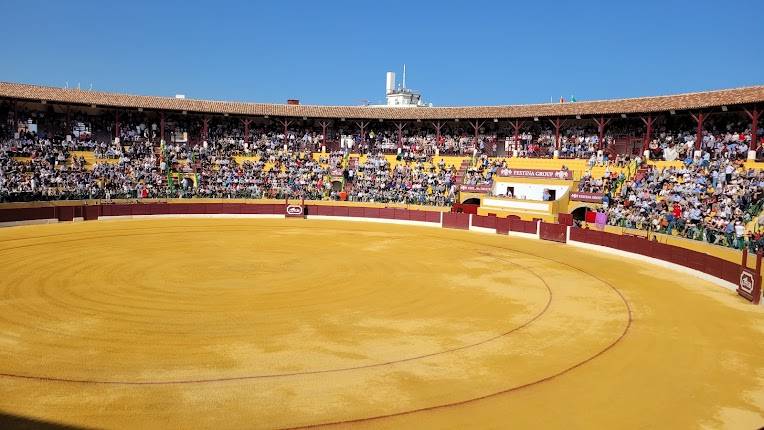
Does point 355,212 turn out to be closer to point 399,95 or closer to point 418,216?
point 418,216

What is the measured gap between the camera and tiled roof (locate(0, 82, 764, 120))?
3399 centimetres

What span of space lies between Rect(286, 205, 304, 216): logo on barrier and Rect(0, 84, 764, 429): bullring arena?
120 inches

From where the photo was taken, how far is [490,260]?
74.9ft

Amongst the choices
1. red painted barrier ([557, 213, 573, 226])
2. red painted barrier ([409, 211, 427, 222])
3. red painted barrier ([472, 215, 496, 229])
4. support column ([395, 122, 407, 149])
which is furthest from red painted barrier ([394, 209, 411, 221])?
support column ([395, 122, 407, 149])

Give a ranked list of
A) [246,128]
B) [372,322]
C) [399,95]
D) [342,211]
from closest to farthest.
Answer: [372,322] < [342,211] < [246,128] < [399,95]

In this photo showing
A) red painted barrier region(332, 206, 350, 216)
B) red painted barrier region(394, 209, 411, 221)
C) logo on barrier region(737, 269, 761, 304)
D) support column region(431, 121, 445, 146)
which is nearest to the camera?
logo on barrier region(737, 269, 761, 304)

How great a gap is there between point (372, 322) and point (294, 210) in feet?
78.2

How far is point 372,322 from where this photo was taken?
1345cm

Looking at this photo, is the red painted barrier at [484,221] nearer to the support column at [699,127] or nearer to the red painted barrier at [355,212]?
the red painted barrier at [355,212]

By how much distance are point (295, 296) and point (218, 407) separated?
6.92m

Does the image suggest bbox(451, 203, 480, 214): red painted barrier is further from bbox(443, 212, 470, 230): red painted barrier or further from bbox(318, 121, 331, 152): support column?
bbox(318, 121, 331, 152): support column

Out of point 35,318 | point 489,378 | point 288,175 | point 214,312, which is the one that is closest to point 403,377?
point 489,378

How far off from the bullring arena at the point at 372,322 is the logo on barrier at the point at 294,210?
9.97 ft

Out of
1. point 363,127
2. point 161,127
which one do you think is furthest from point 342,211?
point 161,127
